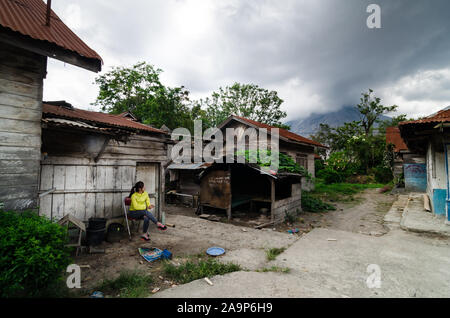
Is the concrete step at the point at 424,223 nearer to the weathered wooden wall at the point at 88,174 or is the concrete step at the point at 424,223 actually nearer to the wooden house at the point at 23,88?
the weathered wooden wall at the point at 88,174

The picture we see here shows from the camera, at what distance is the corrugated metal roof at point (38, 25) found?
3652mm

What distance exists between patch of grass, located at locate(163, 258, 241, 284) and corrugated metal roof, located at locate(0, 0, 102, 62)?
15.2ft

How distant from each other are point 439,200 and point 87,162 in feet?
40.0

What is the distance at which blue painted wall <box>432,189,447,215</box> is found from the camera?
783 centimetres

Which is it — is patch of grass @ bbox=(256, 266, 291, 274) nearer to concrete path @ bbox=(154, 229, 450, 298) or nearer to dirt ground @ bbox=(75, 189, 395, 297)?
concrete path @ bbox=(154, 229, 450, 298)

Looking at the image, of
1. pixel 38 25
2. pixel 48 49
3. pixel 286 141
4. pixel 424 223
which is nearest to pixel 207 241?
pixel 48 49

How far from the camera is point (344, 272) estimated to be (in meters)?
4.14

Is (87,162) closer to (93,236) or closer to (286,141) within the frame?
(93,236)

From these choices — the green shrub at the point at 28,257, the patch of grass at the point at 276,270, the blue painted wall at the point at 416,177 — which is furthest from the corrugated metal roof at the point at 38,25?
the blue painted wall at the point at 416,177

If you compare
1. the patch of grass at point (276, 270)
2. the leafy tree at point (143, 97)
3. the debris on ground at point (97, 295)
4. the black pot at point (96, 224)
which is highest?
the leafy tree at point (143, 97)

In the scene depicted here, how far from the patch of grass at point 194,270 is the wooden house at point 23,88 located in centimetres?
303

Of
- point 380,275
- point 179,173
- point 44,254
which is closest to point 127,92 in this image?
point 179,173

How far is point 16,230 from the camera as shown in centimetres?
288

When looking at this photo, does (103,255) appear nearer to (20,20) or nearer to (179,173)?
(20,20)
